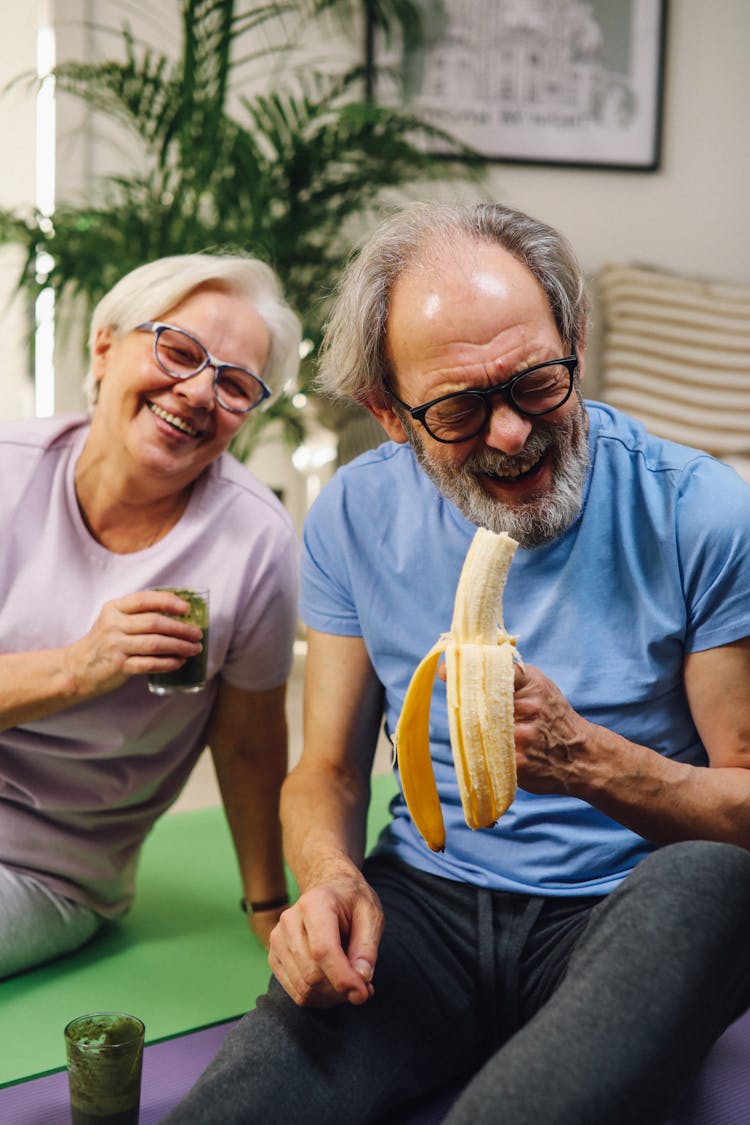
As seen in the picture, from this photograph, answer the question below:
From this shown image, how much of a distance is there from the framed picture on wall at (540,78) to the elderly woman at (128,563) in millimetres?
3166

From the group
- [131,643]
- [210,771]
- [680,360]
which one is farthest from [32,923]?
[680,360]

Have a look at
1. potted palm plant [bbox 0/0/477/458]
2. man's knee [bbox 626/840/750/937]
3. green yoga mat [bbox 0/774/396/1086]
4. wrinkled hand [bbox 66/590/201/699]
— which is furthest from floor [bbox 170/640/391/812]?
man's knee [bbox 626/840/750/937]

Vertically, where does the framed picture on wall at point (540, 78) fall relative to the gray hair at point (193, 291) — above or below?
above

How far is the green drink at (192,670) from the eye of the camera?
1730mm

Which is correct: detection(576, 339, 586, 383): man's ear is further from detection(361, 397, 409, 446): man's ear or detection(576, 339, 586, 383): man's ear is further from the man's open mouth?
detection(361, 397, 409, 446): man's ear

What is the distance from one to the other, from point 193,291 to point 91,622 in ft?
1.84

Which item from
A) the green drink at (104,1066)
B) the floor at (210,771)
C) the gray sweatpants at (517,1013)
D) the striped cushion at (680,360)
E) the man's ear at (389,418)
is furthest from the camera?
the striped cushion at (680,360)

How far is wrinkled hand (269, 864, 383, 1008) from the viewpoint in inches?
48.2

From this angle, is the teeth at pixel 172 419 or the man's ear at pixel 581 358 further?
the teeth at pixel 172 419

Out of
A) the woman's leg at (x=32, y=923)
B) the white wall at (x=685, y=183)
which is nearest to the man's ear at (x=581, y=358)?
the woman's leg at (x=32, y=923)

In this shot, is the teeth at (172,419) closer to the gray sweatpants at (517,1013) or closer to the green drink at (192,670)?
the green drink at (192,670)

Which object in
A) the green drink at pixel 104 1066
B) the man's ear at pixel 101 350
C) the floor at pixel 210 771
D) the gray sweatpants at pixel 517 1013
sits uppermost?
the man's ear at pixel 101 350

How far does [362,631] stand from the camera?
1.61m

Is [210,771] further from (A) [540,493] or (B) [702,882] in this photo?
(B) [702,882]
